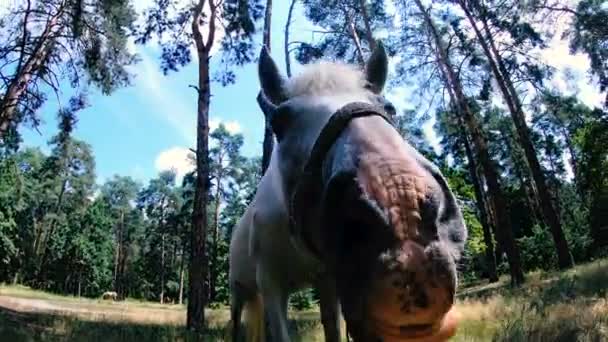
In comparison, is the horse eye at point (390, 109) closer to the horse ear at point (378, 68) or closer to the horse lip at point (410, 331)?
the horse ear at point (378, 68)

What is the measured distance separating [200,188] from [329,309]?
9.22 meters

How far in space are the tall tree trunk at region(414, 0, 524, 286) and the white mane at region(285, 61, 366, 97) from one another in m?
15.7

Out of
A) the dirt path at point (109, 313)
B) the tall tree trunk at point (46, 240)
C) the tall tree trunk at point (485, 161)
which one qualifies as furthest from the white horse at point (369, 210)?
the tall tree trunk at point (46, 240)

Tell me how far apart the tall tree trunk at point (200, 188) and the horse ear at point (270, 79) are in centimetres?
852

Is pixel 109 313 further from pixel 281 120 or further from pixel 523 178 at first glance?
pixel 523 178

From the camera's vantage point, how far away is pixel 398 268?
1.55m

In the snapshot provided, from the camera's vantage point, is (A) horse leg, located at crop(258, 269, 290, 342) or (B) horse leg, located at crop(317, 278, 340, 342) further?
(B) horse leg, located at crop(317, 278, 340, 342)

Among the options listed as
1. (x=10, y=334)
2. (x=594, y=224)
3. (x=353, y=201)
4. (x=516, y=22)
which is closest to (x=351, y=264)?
→ (x=353, y=201)

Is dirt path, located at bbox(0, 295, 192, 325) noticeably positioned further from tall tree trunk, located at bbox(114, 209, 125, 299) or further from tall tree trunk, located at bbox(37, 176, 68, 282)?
tall tree trunk, located at bbox(114, 209, 125, 299)

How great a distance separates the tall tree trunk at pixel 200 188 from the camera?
1186 centimetres

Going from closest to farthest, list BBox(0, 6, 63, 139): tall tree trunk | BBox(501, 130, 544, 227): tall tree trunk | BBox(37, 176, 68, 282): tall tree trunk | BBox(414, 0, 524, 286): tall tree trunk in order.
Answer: BBox(0, 6, 63, 139): tall tree trunk < BBox(414, 0, 524, 286): tall tree trunk < BBox(501, 130, 544, 227): tall tree trunk < BBox(37, 176, 68, 282): tall tree trunk

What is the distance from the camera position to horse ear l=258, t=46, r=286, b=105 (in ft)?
9.82

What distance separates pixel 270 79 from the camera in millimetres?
3016

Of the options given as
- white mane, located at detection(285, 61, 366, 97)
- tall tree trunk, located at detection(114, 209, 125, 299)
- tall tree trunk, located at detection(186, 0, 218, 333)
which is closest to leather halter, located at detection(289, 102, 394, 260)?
white mane, located at detection(285, 61, 366, 97)
